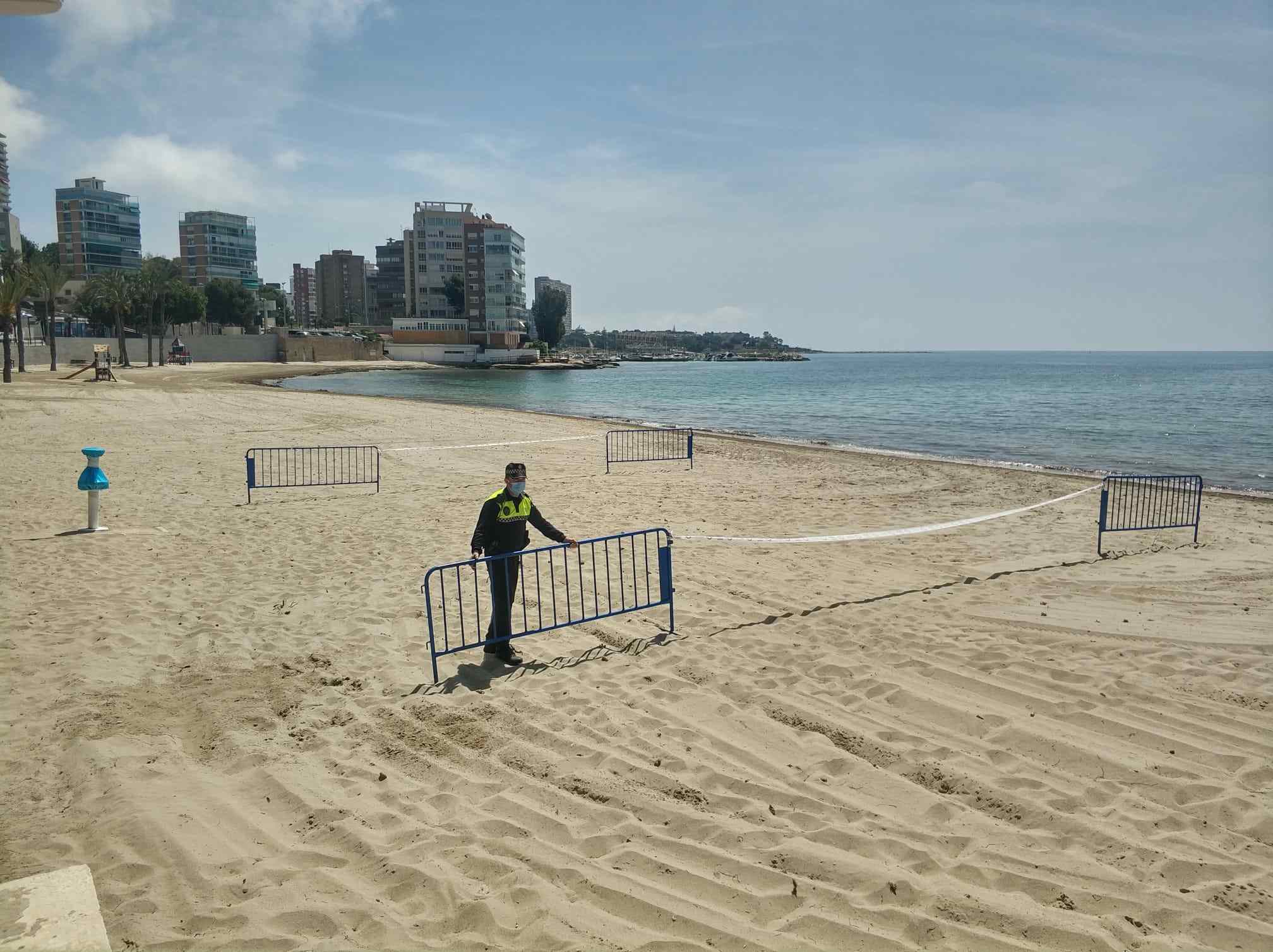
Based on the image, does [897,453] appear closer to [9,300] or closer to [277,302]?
[9,300]

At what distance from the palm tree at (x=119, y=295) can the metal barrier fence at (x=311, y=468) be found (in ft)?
235

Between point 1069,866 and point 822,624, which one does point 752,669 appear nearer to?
point 822,624

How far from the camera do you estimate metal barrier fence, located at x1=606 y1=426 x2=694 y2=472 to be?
23594mm

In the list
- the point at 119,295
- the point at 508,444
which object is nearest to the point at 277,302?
the point at 119,295

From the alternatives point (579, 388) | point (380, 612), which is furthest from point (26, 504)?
point (579, 388)

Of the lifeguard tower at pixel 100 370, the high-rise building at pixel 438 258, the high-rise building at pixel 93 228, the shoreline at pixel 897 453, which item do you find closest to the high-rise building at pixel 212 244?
the high-rise building at pixel 93 228

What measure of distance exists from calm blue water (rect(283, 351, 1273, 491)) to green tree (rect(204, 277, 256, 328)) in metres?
39.5

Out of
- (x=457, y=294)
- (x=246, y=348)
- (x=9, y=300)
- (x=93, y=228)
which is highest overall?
(x=93, y=228)

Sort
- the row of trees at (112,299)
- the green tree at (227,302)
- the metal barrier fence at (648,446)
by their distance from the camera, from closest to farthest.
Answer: the metal barrier fence at (648,446)
the row of trees at (112,299)
the green tree at (227,302)

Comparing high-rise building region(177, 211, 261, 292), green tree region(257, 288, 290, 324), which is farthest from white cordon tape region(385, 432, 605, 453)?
high-rise building region(177, 211, 261, 292)

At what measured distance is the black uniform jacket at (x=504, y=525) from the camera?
26.0 feet

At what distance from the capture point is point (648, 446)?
2870 cm

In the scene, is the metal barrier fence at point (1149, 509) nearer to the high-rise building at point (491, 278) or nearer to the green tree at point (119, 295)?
the green tree at point (119, 295)

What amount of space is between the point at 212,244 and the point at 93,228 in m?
22.2
